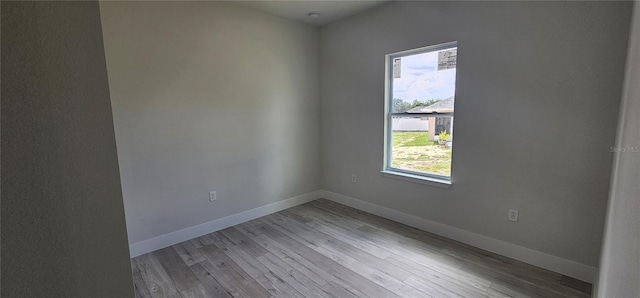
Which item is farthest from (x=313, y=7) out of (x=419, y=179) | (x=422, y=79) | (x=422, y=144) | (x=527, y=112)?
(x=527, y=112)

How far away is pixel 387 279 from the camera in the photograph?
2.20m

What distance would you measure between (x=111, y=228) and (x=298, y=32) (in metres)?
3.63

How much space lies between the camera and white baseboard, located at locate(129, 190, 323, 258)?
8.75 feet

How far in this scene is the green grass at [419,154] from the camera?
2936 mm

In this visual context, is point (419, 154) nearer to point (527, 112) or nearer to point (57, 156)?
point (527, 112)

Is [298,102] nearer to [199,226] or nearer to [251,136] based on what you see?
[251,136]

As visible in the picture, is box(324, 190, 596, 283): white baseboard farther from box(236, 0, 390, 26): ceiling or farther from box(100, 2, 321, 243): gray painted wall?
box(236, 0, 390, 26): ceiling

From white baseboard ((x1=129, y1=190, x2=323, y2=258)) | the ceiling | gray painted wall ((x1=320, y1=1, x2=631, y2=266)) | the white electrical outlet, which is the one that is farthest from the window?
the white electrical outlet

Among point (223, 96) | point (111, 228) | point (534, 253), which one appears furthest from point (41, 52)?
point (534, 253)

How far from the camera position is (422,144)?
10.2 ft

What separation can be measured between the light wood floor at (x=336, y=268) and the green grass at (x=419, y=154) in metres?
0.74

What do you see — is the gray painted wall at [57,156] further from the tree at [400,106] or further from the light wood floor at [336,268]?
the tree at [400,106]

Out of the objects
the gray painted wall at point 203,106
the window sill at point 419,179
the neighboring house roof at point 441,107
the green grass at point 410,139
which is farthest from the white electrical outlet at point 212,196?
the neighboring house roof at point 441,107

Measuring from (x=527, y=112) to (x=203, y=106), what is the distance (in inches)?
124
